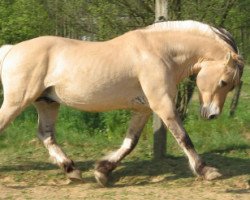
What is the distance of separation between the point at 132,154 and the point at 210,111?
5.64 ft

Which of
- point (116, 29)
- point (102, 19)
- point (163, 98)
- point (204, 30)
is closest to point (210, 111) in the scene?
point (163, 98)

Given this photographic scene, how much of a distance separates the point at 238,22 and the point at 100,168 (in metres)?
3.89

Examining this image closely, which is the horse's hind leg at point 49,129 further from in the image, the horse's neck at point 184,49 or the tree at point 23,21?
the tree at point 23,21

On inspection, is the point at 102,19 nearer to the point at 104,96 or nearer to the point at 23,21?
the point at 104,96

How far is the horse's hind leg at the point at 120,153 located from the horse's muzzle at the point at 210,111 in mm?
759

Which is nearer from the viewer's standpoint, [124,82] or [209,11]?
[124,82]

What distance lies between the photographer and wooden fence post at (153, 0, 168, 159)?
755 cm

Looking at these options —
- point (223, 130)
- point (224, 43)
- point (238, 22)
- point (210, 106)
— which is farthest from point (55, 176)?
point (238, 22)

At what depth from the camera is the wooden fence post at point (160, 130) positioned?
7551 mm

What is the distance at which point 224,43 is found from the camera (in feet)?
21.8

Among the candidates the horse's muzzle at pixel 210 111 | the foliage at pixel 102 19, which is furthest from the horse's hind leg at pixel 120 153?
the foliage at pixel 102 19

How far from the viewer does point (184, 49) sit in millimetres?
6703

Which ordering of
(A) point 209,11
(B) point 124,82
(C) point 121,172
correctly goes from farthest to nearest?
(A) point 209,11 < (C) point 121,172 < (B) point 124,82

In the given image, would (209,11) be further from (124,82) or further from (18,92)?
(18,92)
